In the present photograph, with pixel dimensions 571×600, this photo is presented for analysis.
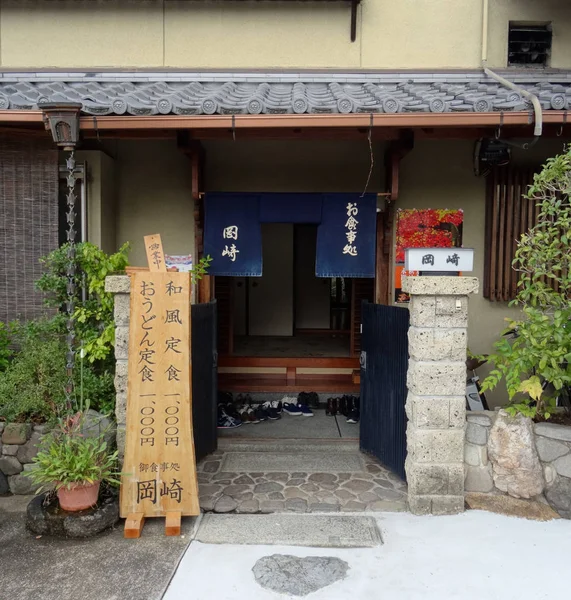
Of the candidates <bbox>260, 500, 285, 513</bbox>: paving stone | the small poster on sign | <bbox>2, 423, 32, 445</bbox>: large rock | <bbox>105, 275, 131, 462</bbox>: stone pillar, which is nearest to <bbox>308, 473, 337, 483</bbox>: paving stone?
<bbox>260, 500, 285, 513</bbox>: paving stone

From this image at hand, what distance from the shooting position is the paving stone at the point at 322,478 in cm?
539

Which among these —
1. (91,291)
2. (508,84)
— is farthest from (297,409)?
(508,84)

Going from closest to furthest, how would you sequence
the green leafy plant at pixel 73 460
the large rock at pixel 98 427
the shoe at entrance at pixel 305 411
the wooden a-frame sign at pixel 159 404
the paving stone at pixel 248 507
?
1. the green leafy plant at pixel 73 460
2. the wooden a-frame sign at pixel 159 404
3. the paving stone at pixel 248 507
4. the large rock at pixel 98 427
5. the shoe at entrance at pixel 305 411

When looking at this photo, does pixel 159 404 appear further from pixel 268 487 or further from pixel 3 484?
pixel 3 484

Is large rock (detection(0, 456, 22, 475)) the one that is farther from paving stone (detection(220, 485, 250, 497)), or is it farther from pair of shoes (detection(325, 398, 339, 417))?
pair of shoes (detection(325, 398, 339, 417))

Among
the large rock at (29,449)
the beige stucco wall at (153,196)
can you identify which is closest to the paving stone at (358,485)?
the large rock at (29,449)

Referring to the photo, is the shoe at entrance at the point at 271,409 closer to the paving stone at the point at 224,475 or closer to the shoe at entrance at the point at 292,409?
the shoe at entrance at the point at 292,409

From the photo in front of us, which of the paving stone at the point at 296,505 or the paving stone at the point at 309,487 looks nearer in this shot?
the paving stone at the point at 296,505

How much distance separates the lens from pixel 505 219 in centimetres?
677

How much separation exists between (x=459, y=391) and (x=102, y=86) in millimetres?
6180

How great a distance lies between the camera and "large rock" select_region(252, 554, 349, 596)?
362 centimetres

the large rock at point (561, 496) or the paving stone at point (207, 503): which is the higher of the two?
the large rock at point (561, 496)

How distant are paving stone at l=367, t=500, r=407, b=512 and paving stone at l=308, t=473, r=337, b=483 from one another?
25.1 inches

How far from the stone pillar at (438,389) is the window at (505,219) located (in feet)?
8.41
